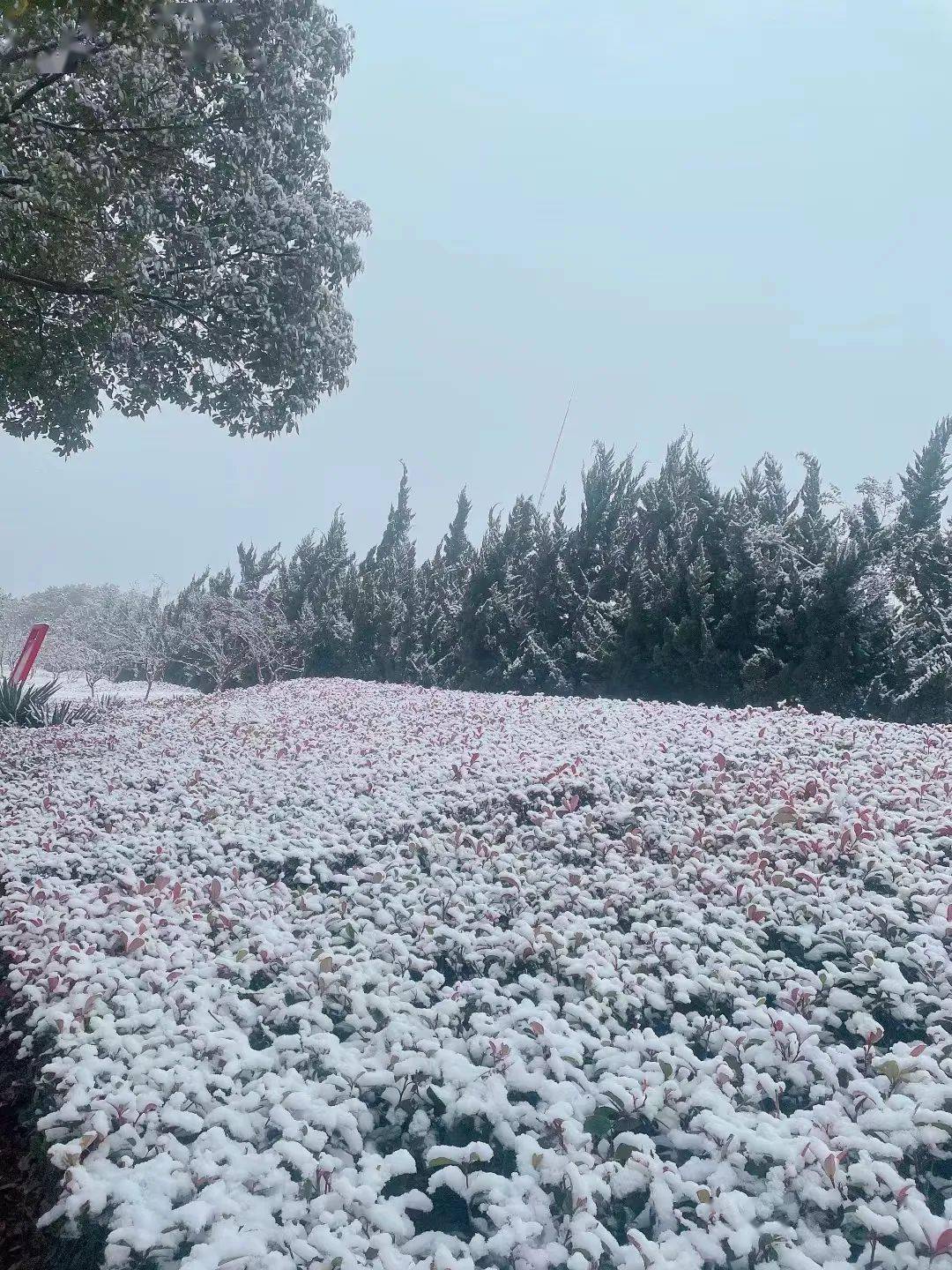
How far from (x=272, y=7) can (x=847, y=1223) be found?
11647 millimetres

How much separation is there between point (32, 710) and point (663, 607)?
33.0ft

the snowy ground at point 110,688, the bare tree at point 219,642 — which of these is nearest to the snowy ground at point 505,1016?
the bare tree at point 219,642

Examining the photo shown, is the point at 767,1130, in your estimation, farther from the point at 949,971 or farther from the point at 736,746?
the point at 736,746

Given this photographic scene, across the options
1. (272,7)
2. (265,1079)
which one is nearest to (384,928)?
(265,1079)

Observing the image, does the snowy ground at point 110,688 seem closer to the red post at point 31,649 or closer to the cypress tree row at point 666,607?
the cypress tree row at point 666,607

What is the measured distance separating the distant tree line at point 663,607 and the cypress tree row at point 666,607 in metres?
0.03

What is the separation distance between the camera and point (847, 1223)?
2.65 metres

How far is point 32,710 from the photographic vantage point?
13445 mm

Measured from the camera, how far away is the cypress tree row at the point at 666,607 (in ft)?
39.2

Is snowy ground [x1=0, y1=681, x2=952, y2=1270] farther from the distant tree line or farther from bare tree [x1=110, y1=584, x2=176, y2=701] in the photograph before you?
bare tree [x1=110, y1=584, x2=176, y2=701]

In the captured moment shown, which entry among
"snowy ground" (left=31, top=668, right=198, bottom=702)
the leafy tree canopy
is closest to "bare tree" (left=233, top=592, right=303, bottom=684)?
"snowy ground" (left=31, top=668, right=198, bottom=702)

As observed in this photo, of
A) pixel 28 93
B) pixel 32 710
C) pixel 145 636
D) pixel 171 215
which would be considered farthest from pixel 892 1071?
pixel 145 636

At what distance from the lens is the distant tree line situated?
1195cm

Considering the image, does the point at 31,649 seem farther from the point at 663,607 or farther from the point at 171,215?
the point at 663,607
